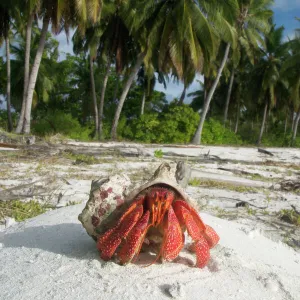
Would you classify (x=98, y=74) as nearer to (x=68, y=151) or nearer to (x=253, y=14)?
(x=253, y=14)

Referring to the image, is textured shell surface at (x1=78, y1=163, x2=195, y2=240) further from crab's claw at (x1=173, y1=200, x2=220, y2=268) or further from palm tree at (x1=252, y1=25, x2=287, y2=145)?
palm tree at (x1=252, y1=25, x2=287, y2=145)

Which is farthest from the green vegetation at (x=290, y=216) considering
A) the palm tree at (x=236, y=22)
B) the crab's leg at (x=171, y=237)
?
the palm tree at (x=236, y=22)

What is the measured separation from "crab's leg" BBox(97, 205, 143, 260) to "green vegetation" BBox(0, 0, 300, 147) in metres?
11.7

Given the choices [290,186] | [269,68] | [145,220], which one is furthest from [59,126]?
[145,220]

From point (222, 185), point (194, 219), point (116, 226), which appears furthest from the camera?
point (222, 185)

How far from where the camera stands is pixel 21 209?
3670mm

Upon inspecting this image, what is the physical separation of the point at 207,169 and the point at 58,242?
5307 millimetres

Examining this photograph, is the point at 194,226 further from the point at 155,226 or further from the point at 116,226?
the point at 116,226

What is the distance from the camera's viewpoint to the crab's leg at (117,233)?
2.04 m

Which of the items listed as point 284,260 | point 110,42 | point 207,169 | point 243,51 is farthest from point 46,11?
point 243,51

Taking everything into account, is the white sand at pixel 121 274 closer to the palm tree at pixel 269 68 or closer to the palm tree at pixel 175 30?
the palm tree at pixel 175 30

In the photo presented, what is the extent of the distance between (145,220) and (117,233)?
18 cm

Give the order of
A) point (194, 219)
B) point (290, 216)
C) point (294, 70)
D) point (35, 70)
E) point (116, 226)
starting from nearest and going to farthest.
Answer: point (116, 226), point (194, 219), point (290, 216), point (35, 70), point (294, 70)

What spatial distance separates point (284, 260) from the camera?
8.86 feet
